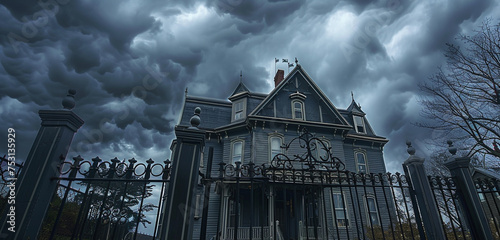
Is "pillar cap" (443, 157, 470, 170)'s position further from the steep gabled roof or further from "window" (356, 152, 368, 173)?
the steep gabled roof

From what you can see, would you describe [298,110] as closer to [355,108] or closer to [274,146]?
[274,146]

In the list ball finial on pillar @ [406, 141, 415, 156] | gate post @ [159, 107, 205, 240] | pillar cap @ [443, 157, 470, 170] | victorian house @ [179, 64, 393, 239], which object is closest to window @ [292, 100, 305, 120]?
victorian house @ [179, 64, 393, 239]

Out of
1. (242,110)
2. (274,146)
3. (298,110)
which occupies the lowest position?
(274,146)

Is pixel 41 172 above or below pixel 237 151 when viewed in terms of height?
below

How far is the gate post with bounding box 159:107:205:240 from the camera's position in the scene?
3324mm

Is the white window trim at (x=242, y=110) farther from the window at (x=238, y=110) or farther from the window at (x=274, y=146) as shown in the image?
the window at (x=274, y=146)

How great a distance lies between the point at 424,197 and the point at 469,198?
0.92 meters

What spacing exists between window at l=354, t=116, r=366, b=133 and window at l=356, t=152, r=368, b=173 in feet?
6.79

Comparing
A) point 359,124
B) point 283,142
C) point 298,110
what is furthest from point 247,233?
point 359,124

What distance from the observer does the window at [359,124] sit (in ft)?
62.5

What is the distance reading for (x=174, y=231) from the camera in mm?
3303

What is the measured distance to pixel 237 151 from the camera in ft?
52.0

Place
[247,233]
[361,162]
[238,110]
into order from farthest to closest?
1. [238,110]
2. [361,162]
3. [247,233]

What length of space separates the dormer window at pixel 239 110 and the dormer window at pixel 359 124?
30.8ft
